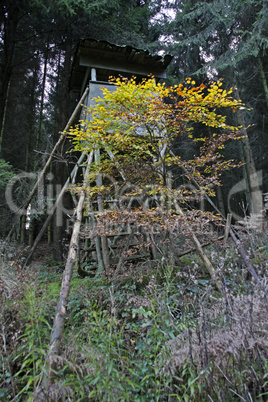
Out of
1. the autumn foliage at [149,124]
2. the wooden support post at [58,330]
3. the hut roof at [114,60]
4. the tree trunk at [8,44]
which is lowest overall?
the wooden support post at [58,330]

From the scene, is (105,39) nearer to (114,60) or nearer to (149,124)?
(114,60)

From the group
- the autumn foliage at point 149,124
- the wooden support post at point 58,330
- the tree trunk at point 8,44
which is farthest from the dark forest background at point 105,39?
the wooden support post at point 58,330

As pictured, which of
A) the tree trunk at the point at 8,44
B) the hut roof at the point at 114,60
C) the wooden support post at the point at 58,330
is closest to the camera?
the wooden support post at the point at 58,330

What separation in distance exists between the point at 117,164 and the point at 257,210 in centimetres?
705

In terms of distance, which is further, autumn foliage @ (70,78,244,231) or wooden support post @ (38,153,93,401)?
autumn foliage @ (70,78,244,231)

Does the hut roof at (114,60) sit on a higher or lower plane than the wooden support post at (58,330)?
higher

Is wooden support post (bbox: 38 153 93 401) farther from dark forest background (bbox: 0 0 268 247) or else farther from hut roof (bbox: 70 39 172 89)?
hut roof (bbox: 70 39 172 89)

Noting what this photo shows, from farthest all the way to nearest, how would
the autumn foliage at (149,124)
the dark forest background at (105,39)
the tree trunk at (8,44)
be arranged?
the dark forest background at (105,39), the tree trunk at (8,44), the autumn foliage at (149,124)

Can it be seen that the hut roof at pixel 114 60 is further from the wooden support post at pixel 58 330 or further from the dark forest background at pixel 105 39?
the wooden support post at pixel 58 330

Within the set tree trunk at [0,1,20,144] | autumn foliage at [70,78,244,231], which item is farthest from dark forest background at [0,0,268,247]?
autumn foliage at [70,78,244,231]

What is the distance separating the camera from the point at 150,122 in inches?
154

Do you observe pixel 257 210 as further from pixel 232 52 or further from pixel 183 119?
pixel 183 119

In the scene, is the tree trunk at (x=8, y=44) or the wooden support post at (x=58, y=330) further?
the tree trunk at (x=8, y=44)

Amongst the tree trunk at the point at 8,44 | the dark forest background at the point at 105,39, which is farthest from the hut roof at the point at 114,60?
the tree trunk at the point at 8,44
